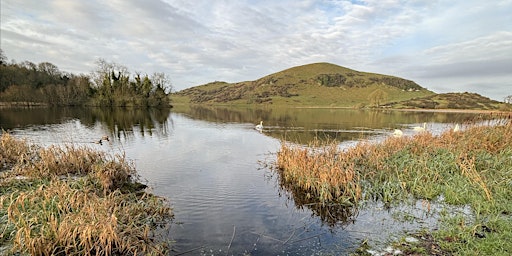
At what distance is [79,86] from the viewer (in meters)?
74.4

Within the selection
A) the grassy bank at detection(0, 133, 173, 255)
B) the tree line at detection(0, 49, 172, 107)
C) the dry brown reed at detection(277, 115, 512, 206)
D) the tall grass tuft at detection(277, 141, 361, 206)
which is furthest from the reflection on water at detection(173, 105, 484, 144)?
the tree line at detection(0, 49, 172, 107)

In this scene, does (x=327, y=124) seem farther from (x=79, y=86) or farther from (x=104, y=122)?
(x=79, y=86)

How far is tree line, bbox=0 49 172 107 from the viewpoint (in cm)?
6769

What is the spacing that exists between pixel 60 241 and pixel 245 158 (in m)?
12.5

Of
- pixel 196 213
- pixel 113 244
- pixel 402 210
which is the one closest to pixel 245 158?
pixel 196 213

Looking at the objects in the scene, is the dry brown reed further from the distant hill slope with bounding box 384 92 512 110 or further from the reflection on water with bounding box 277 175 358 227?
the distant hill slope with bounding box 384 92 512 110

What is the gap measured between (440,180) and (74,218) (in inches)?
475

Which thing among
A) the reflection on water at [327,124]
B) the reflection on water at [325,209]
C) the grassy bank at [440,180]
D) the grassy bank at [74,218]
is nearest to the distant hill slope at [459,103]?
the reflection on water at [327,124]

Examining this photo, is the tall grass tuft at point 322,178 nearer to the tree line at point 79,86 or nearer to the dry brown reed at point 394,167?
the dry brown reed at point 394,167

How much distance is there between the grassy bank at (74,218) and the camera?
5.61 meters

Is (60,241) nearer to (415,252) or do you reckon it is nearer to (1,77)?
(415,252)

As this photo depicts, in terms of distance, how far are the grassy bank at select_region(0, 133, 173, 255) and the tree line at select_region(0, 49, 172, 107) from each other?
70.4m

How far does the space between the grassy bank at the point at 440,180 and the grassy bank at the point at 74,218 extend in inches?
242

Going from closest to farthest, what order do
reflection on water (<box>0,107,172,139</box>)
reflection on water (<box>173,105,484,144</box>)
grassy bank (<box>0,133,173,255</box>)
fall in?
grassy bank (<box>0,133,173,255</box>), reflection on water (<box>173,105,484,144</box>), reflection on water (<box>0,107,172,139</box>)
